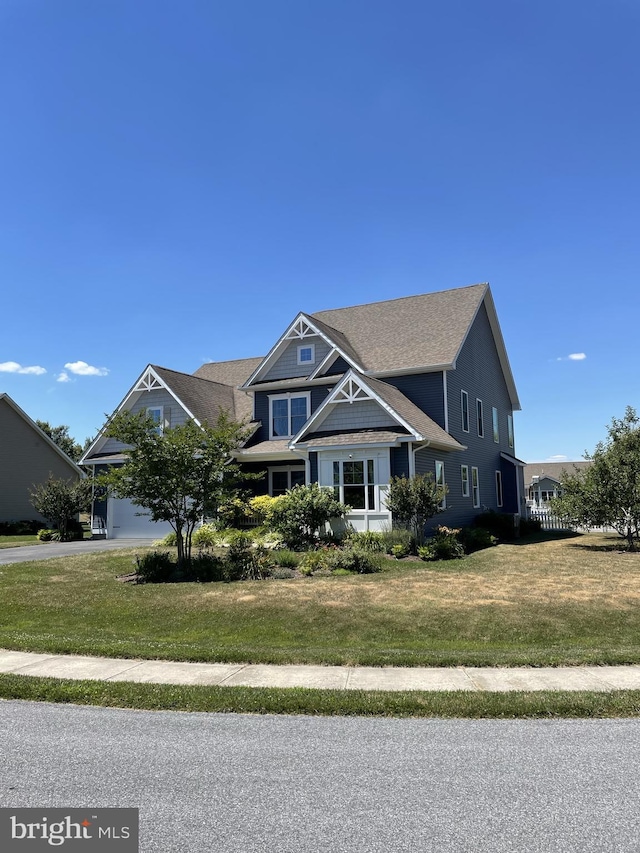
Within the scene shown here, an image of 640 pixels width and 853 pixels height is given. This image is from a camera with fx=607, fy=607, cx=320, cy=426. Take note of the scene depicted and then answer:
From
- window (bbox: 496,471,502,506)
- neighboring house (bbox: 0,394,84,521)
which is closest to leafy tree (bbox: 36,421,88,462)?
neighboring house (bbox: 0,394,84,521)

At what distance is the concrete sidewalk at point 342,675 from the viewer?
7.45m

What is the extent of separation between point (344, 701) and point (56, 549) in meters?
20.5

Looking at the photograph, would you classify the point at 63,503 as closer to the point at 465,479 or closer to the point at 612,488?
the point at 465,479

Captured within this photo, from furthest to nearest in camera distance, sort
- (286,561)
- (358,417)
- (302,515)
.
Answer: (358,417), (302,515), (286,561)

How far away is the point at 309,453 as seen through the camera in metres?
23.5

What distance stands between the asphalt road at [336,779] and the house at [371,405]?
1553 centimetres

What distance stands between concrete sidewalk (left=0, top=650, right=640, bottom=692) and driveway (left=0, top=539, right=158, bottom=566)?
1259 cm

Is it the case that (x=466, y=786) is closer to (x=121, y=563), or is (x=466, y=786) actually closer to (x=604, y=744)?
(x=604, y=744)

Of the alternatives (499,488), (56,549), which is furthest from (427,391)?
(56,549)

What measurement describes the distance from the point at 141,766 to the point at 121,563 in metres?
14.3

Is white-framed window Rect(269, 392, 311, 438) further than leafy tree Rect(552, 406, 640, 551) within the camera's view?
Yes

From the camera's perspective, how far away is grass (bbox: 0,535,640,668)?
9078 millimetres

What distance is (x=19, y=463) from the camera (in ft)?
123

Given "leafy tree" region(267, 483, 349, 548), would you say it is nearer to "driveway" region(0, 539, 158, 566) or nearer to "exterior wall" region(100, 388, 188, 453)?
"driveway" region(0, 539, 158, 566)
